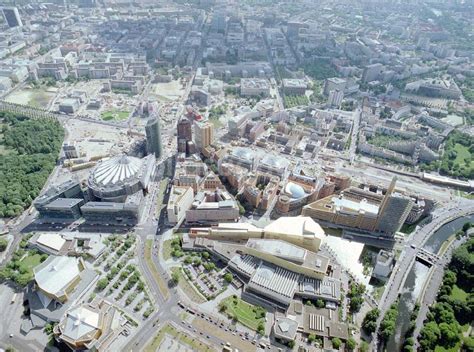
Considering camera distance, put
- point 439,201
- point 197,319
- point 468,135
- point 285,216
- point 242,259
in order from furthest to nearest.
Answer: point 468,135 → point 439,201 → point 285,216 → point 242,259 → point 197,319

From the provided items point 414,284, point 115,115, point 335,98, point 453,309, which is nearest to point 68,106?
point 115,115

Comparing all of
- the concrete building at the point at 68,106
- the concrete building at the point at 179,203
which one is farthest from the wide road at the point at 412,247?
the concrete building at the point at 68,106

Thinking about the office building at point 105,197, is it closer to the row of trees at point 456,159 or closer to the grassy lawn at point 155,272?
the grassy lawn at point 155,272

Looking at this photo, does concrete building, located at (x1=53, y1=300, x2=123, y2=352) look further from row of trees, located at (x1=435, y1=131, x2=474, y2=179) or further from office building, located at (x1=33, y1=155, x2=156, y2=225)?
row of trees, located at (x1=435, y1=131, x2=474, y2=179)

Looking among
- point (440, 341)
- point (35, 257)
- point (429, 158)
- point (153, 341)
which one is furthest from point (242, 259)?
point (429, 158)

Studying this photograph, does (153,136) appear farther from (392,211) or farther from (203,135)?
(392,211)

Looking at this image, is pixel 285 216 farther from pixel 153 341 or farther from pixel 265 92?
pixel 265 92
